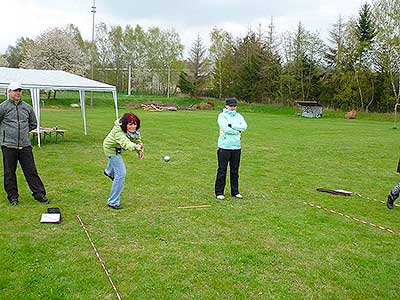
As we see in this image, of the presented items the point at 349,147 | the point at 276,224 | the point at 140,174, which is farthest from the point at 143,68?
the point at 276,224

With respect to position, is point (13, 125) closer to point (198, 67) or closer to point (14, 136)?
point (14, 136)

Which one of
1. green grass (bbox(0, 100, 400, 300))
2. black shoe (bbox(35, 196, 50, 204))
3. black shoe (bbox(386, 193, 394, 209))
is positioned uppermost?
black shoe (bbox(386, 193, 394, 209))

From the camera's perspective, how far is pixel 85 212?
6.27m

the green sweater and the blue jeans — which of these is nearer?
the green sweater

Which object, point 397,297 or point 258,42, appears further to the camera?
point 258,42

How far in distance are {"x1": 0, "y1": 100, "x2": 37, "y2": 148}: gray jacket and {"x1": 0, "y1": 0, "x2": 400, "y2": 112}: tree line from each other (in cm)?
3303

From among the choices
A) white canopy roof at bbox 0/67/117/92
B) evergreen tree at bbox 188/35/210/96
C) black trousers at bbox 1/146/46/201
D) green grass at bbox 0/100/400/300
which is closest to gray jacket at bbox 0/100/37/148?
black trousers at bbox 1/146/46/201

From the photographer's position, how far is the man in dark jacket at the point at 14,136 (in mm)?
6344

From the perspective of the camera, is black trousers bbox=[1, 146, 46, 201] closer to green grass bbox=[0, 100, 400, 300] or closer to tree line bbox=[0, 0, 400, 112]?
green grass bbox=[0, 100, 400, 300]

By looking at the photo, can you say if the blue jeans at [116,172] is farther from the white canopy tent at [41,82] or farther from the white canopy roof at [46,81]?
the white canopy roof at [46,81]

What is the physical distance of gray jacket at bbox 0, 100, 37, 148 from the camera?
634 centimetres

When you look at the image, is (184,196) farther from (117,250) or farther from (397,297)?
(397,297)

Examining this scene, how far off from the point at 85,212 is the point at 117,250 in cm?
164

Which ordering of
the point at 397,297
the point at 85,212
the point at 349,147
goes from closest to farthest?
1. the point at 397,297
2. the point at 85,212
3. the point at 349,147
